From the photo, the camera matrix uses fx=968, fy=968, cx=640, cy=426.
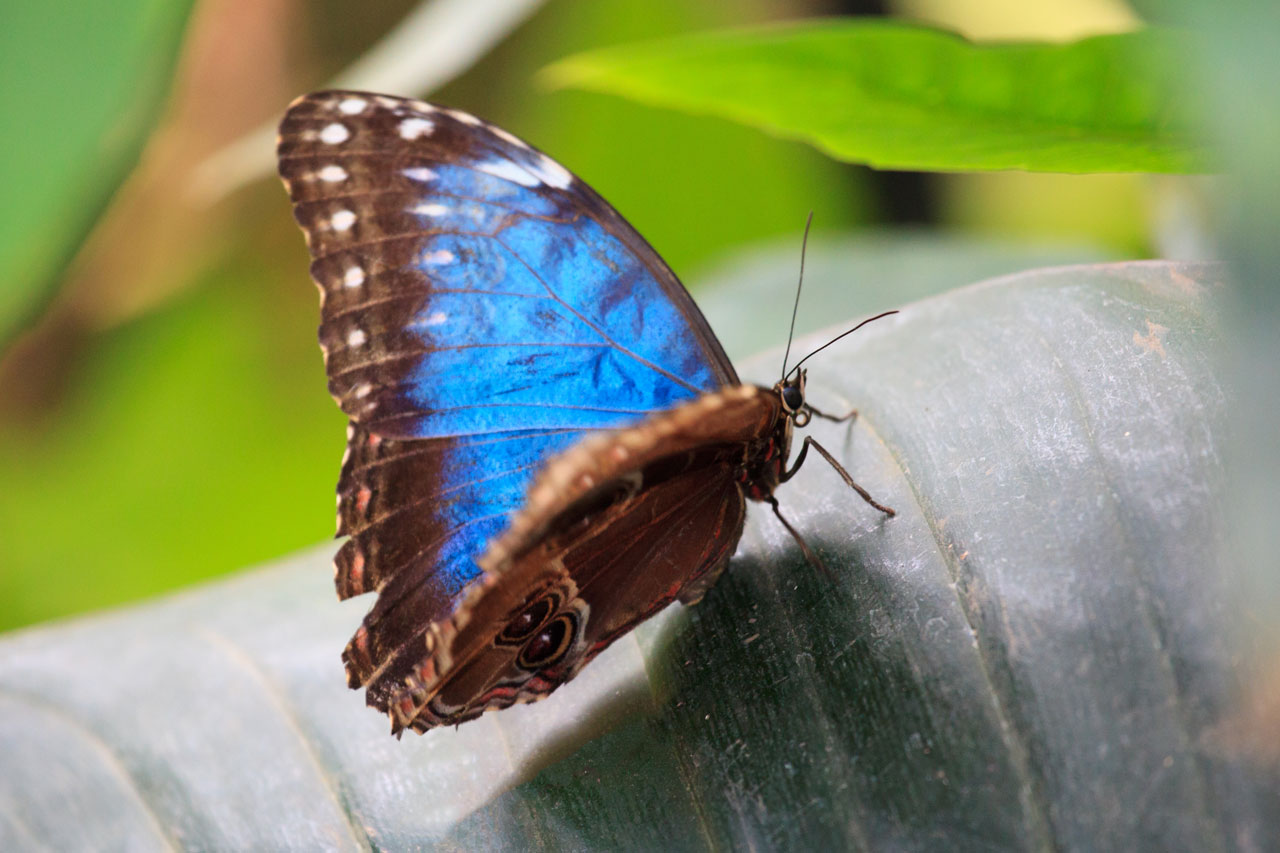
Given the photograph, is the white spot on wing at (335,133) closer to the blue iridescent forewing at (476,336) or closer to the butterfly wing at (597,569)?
the blue iridescent forewing at (476,336)

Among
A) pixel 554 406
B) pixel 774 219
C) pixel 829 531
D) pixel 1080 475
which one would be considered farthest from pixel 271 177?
pixel 1080 475

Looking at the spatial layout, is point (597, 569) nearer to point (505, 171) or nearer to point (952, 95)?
point (505, 171)

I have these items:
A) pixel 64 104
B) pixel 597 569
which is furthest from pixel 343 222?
pixel 64 104

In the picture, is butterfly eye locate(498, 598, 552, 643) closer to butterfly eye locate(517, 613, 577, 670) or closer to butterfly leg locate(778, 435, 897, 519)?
butterfly eye locate(517, 613, 577, 670)

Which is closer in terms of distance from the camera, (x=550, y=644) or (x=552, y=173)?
(x=550, y=644)

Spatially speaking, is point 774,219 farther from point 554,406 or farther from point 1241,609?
point 1241,609
